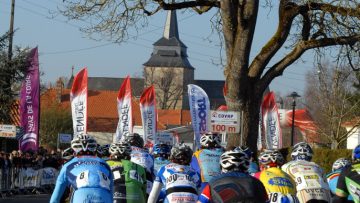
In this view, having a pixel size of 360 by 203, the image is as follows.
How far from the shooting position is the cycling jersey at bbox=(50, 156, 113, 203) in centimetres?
1041

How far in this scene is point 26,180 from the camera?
36.4 metres

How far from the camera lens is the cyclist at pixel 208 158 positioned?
594 inches

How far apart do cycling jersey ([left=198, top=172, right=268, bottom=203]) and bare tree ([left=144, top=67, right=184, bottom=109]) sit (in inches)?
5166

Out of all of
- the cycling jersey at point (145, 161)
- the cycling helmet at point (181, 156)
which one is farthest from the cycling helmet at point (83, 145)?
the cycling jersey at point (145, 161)

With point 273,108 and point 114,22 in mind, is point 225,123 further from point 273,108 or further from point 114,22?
point 273,108

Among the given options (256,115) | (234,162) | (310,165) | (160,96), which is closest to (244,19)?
(256,115)

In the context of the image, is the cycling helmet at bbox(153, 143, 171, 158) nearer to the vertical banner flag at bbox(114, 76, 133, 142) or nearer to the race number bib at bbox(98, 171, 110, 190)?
the race number bib at bbox(98, 171, 110, 190)

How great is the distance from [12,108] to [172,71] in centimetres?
12467

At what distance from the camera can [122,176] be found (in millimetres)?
12727

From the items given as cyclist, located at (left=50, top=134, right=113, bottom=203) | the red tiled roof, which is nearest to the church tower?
the red tiled roof

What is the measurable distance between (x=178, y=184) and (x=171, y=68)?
510ft

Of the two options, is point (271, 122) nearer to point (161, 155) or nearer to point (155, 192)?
point (161, 155)

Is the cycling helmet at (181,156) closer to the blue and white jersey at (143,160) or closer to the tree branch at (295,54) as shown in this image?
the blue and white jersey at (143,160)

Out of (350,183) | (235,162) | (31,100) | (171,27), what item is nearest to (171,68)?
(171,27)
